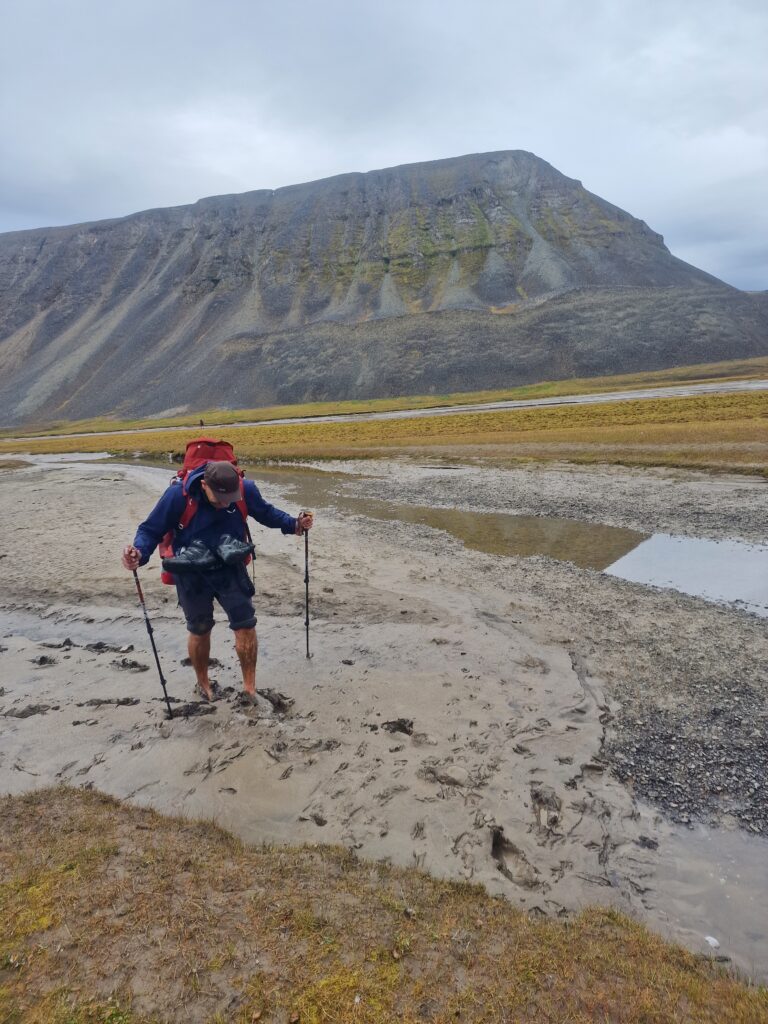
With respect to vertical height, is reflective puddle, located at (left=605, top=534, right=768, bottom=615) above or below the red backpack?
below

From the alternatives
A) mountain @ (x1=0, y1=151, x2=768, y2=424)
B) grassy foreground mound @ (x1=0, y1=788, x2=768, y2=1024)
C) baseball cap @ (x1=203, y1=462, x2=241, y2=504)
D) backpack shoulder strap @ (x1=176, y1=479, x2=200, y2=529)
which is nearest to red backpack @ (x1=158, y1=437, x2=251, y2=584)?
backpack shoulder strap @ (x1=176, y1=479, x2=200, y2=529)

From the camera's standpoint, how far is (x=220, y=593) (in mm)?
7004

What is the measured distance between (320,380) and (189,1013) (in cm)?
12683

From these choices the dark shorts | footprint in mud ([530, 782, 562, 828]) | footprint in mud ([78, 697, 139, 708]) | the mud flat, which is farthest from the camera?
footprint in mud ([78, 697, 139, 708])

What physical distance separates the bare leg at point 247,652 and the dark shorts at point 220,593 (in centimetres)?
12

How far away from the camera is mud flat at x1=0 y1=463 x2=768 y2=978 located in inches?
194

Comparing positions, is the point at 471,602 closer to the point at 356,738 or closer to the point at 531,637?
the point at 531,637

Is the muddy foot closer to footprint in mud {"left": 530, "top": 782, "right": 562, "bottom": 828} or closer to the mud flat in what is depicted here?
the mud flat

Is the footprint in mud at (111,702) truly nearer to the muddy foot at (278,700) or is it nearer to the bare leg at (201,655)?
the bare leg at (201,655)

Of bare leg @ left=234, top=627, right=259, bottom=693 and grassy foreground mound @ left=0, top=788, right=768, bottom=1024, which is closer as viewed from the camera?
grassy foreground mound @ left=0, top=788, right=768, bottom=1024

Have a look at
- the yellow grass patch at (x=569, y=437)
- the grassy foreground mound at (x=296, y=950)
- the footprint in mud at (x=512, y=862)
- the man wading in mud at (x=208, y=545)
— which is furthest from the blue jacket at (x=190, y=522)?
the yellow grass patch at (x=569, y=437)

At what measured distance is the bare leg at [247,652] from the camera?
718cm

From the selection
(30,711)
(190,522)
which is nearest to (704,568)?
(190,522)

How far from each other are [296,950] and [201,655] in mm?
4445
